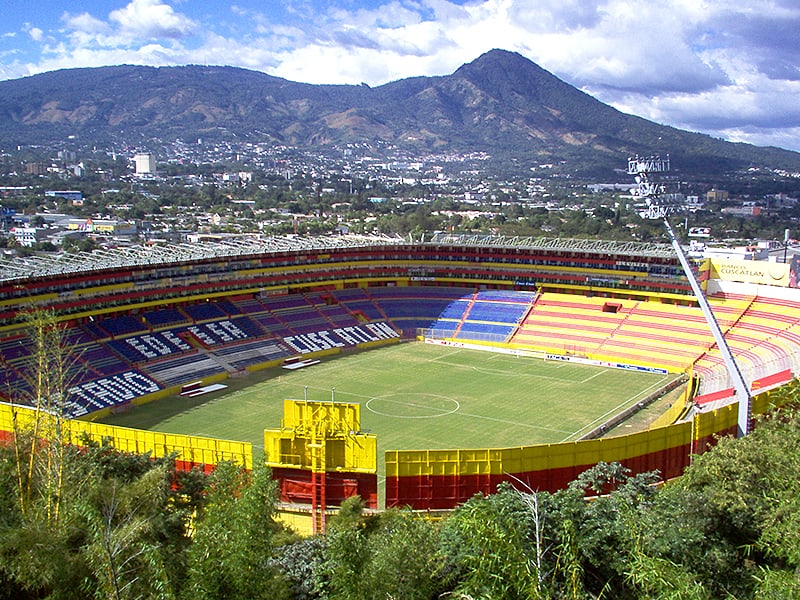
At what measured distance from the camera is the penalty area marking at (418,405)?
142ft

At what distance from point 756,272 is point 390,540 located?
52.1m

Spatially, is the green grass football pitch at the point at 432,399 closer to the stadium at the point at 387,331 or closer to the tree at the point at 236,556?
the stadium at the point at 387,331

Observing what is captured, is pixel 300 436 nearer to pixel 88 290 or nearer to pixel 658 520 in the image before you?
pixel 658 520

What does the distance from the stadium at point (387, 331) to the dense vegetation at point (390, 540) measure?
5.65m

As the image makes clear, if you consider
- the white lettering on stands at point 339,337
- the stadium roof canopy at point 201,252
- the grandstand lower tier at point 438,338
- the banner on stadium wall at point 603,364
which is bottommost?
the banner on stadium wall at point 603,364

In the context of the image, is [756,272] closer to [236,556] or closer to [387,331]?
[387,331]

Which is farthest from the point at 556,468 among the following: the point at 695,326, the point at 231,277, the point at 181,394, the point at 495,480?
the point at 231,277

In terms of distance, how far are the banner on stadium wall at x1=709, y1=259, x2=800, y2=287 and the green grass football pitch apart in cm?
1230

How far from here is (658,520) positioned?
15.9 meters

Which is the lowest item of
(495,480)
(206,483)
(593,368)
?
(593,368)

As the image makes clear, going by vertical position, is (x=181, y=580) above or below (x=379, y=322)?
above

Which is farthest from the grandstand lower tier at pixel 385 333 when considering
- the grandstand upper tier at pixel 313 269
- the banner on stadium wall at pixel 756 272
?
the banner on stadium wall at pixel 756 272

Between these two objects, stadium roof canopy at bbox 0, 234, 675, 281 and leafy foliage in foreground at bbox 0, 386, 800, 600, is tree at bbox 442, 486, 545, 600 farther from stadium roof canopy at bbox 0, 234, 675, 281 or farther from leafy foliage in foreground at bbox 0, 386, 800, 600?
stadium roof canopy at bbox 0, 234, 675, 281

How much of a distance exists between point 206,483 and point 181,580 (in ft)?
20.9
